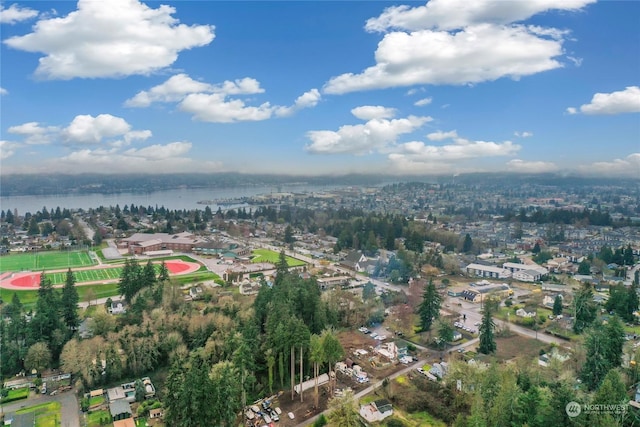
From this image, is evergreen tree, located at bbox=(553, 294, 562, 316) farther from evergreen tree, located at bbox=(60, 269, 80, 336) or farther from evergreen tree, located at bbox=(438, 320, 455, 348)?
evergreen tree, located at bbox=(60, 269, 80, 336)

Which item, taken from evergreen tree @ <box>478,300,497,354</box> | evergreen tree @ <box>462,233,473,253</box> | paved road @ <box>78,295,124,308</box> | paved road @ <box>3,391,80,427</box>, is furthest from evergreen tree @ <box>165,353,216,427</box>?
evergreen tree @ <box>462,233,473,253</box>

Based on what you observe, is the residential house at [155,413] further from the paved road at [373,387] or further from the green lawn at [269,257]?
the green lawn at [269,257]

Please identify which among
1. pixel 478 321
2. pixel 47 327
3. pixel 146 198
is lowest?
pixel 478 321

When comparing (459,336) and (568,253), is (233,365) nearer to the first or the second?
(459,336)

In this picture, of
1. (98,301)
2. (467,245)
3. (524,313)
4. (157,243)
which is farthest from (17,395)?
(467,245)

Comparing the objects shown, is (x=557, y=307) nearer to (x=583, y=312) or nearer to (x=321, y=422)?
(x=583, y=312)
